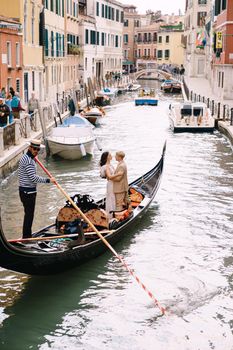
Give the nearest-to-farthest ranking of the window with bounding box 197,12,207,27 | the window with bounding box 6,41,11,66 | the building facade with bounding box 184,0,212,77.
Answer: the window with bounding box 6,41,11,66
the building facade with bounding box 184,0,212,77
the window with bounding box 197,12,207,27

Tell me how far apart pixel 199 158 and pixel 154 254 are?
8.31m

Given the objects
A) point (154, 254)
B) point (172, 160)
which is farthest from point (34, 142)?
point (172, 160)

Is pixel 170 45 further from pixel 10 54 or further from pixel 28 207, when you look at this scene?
pixel 28 207

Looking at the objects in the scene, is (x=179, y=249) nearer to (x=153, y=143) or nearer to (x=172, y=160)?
(x=172, y=160)

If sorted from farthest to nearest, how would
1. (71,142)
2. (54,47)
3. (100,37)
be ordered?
(100,37) → (54,47) → (71,142)

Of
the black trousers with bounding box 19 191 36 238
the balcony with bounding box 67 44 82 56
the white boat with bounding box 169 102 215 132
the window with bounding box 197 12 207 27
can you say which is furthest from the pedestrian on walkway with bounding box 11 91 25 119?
the window with bounding box 197 12 207 27

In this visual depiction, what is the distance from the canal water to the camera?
6.05m

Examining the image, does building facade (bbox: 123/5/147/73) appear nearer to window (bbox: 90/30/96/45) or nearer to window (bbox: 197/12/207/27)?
window (bbox: 197/12/207/27)

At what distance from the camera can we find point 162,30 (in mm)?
71625

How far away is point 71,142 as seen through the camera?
15906 millimetres

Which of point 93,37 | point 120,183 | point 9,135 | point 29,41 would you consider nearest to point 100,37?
point 93,37

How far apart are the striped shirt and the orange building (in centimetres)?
1059

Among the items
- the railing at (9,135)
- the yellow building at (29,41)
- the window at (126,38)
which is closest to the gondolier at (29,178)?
the railing at (9,135)

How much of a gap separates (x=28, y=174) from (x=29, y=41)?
1605cm
